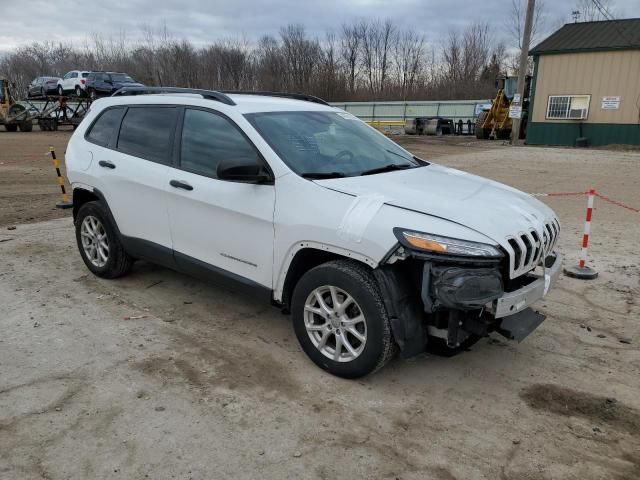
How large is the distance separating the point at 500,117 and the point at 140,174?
28.2m

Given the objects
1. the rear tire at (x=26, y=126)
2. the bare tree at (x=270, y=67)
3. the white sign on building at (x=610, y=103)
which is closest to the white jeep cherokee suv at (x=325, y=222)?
the white sign on building at (x=610, y=103)

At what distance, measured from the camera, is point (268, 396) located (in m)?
3.41

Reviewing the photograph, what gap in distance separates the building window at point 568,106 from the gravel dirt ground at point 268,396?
870 inches

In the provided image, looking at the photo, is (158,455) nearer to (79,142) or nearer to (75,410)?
(75,410)

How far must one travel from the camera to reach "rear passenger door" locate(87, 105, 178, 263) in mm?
4539

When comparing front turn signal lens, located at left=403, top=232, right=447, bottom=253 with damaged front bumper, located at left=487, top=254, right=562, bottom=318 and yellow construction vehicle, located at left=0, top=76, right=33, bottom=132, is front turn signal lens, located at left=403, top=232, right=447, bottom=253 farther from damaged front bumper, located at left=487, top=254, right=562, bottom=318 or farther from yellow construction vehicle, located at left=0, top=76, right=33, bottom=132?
yellow construction vehicle, located at left=0, top=76, right=33, bottom=132

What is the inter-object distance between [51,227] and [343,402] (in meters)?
6.21

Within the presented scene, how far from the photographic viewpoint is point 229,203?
3945mm

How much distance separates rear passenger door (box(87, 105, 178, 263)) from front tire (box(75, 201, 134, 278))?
0.75 feet

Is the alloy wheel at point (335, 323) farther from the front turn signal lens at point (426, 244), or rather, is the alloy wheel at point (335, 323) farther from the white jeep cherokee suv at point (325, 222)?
the front turn signal lens at point (426, 244)

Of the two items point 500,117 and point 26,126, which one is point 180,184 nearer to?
point 500,117

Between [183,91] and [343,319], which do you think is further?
[183,91]

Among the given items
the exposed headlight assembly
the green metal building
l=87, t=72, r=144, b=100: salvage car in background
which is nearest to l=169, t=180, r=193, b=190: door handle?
the exposed headlight assembly

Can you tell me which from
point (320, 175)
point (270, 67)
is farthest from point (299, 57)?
point (320, 175)
